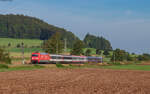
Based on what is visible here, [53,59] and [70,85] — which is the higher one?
[53,59]

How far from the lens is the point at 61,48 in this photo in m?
116

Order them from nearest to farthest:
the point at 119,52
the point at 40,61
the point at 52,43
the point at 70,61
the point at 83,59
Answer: the point at 40,61, the point at 70,61, the point at 83,59, the point at 52,43, the point at 119,52

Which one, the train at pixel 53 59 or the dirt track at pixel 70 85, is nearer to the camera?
the dirt track at pixel 70 85

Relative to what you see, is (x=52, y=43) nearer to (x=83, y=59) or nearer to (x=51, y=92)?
(x=83, y=59)

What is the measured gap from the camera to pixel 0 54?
82.8 m

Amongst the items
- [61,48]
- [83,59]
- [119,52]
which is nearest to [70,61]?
[83,59]

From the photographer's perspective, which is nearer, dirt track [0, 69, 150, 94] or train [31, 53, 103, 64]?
dirt track [0, 69, 150, 94]

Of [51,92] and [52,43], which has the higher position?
[52,43]

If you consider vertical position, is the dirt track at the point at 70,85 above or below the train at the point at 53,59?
below

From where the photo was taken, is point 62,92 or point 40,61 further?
point 40,61

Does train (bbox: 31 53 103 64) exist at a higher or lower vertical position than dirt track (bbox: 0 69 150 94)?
higher

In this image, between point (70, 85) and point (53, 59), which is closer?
point (70, 85)

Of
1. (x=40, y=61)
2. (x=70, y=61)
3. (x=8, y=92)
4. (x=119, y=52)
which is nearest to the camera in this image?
(x=8, y=92)

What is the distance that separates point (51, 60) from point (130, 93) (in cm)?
5390
